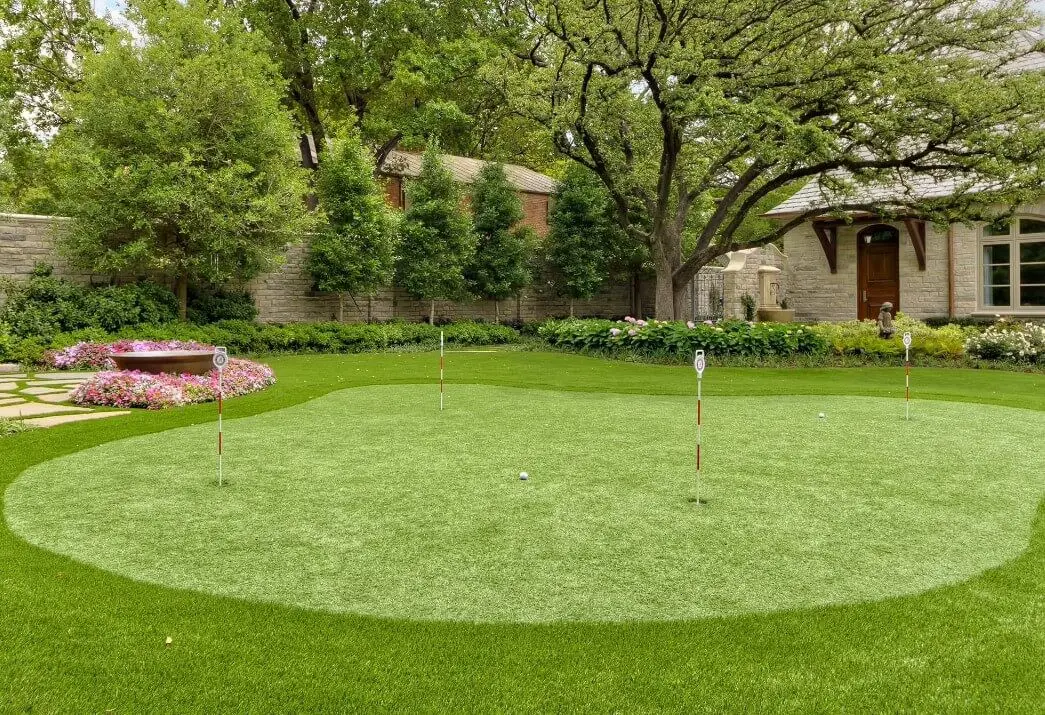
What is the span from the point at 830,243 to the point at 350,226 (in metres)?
12.3

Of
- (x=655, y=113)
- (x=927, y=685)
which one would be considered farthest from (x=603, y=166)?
(x=927, y=685)

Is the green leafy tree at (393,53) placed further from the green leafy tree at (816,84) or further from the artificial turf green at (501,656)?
the artificial turf green at (501,656)

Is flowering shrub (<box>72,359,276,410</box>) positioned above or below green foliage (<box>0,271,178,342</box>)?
below

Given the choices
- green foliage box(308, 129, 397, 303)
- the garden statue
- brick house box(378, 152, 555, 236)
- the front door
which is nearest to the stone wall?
green foliage box(308, 129, 397, 303)

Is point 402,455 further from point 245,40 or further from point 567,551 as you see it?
point 245,40

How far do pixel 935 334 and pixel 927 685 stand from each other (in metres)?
13.9

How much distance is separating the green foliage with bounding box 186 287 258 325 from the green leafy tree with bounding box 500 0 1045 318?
7718mm

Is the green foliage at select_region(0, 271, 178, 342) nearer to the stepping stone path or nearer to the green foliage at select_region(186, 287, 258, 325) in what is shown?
the green foliage at select_region(186, 287, 258, 325)

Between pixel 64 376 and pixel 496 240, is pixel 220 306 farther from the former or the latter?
pixel 496 240

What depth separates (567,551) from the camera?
11.9ft

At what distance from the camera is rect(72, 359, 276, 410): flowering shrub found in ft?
28.7

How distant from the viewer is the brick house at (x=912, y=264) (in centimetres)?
1680

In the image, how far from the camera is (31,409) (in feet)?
26.2

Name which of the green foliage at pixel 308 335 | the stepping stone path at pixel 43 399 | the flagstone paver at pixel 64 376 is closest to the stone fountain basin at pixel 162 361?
the stepping stone path at pixel 43 399
